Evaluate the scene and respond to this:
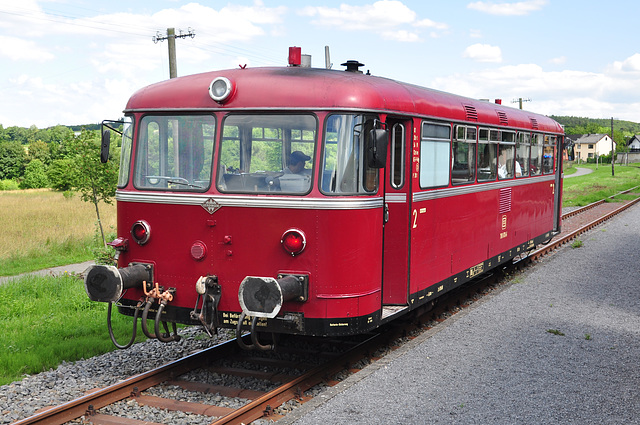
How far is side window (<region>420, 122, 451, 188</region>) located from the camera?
7594mm

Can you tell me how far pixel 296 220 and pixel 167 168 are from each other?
1518 millimetres

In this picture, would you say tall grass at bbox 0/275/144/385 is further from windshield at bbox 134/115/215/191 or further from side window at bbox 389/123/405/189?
side window at bbox 389/123/405/189

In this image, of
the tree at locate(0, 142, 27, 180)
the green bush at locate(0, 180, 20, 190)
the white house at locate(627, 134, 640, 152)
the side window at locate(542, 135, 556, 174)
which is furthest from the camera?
the white house at locate(627, 134, 640, 152)

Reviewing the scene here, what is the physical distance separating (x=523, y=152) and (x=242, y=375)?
7.20m

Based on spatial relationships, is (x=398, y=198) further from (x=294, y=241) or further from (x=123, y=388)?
(x=123, y=388)

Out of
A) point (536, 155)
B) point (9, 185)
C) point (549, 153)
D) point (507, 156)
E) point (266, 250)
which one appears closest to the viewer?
point (266, 250)

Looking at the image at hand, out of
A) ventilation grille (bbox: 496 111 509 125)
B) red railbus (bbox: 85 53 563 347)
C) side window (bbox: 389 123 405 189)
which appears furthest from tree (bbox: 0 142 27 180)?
side window (bbox: 389 123 405 189)

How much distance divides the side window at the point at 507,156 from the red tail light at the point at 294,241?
5.30m

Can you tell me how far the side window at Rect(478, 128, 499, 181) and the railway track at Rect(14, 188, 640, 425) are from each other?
2.16 meters

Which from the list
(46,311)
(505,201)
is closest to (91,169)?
(46,311)

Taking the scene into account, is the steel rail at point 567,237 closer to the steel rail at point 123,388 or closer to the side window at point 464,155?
the side window at point 464,155

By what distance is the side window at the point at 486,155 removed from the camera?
9.47 m

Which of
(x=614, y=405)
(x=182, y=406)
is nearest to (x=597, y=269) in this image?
(x=614, y=405)

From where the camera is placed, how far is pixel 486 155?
383 inches
